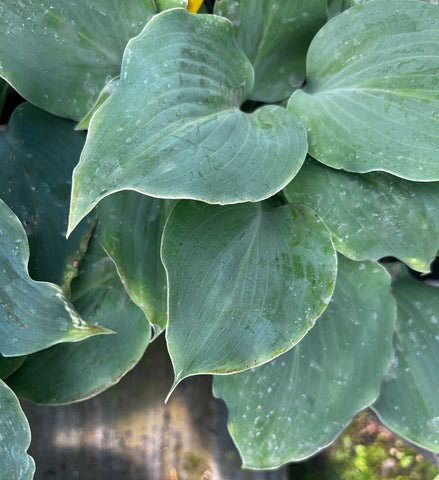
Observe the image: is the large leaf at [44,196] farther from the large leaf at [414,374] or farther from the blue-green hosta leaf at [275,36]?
the large leaf at [414,374]

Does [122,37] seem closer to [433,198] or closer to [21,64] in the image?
[21,64]

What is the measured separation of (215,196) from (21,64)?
0.34m

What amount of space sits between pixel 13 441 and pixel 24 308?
0.17 m

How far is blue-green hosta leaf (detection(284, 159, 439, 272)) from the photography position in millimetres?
663

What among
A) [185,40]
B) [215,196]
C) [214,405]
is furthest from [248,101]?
[214,405]

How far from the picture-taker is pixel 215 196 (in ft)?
1.67

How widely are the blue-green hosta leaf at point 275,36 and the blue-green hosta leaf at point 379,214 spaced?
18 centimetres

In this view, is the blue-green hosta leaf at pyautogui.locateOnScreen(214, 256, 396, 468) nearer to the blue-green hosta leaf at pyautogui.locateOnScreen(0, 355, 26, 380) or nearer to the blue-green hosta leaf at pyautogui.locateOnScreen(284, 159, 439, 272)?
the blue-green hosta leaf at pyautogui.locateOnScreen(284, 159, 439, 272)

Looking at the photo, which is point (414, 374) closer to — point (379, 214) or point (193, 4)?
point (379, 214)

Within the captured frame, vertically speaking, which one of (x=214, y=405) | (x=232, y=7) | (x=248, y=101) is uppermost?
(x=232, y=7)

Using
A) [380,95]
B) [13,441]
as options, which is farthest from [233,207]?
[13,441]

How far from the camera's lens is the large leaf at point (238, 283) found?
581mm

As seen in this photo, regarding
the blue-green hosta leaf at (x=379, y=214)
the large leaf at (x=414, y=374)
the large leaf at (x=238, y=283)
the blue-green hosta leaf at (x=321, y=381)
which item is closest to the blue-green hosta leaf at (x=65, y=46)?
the large leaf at (x=238, y=283)

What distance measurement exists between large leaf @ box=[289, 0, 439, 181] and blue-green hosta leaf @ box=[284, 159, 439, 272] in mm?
52
